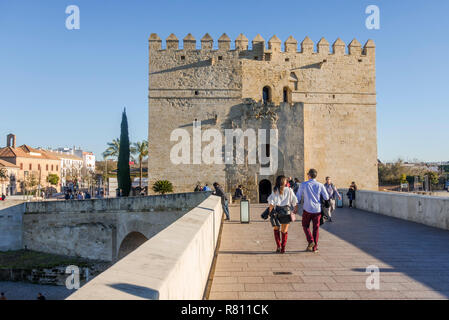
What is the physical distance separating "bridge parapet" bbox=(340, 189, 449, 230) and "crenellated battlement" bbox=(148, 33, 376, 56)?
1559 centimetres

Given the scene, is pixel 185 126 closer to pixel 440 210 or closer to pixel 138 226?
pixel 138 226

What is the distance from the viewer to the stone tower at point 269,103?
24.5 meters

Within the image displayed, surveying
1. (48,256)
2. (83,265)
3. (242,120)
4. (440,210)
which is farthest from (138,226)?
(440,210)

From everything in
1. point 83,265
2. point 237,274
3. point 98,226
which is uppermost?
point 237,274

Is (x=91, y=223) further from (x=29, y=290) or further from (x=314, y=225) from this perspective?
(x=314, y=225)

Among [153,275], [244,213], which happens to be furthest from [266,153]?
[153,275]

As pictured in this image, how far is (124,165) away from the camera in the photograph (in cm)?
2608

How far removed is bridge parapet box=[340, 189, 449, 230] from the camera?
7949 mm

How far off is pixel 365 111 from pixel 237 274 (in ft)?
79.6

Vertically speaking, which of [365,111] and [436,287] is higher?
[365,111]

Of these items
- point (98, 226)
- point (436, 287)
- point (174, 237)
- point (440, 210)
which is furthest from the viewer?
point (98, 226)

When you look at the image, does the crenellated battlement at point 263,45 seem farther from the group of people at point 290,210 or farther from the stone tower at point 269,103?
the group of people at point 290,210
